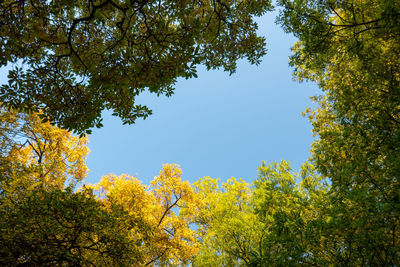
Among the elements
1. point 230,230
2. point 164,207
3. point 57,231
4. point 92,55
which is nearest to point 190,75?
point 92,55

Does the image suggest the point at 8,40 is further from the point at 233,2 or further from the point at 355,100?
the point at 355,100

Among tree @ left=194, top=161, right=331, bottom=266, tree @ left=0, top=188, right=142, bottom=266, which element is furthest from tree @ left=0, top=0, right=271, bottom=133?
tree @ left=194, top=161, right=331, bottom=266

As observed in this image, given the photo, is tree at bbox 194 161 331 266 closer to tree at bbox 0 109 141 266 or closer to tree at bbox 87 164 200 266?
tree at bbox 87 164 200 266

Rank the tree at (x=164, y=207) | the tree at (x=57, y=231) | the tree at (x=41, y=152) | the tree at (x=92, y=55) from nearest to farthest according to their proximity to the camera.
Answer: the tree at (x=92, y=55)
the tree at (x=57, y=231)
the tree at (x=41, y=152)
the tree at (x=164, y=207)

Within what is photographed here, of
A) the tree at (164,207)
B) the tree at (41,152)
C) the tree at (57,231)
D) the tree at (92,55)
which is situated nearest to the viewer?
the tree at (92,55)

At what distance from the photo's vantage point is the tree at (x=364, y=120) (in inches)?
184

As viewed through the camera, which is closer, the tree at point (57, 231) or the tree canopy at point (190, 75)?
the tree canopy at point (190, 75)

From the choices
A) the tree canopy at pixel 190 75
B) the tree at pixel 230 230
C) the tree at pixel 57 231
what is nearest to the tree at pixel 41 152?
the tree canopy at pixel 190 75

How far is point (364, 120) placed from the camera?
256 inches

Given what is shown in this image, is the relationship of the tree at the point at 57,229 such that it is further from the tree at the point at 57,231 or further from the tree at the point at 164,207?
the tree at the point at 164,207

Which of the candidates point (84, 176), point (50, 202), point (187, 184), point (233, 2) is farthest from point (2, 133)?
point (233, 2)

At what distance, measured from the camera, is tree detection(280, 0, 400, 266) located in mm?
4672

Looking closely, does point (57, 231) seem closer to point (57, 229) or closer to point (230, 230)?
point (57, 229)

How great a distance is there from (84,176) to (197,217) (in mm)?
9048
